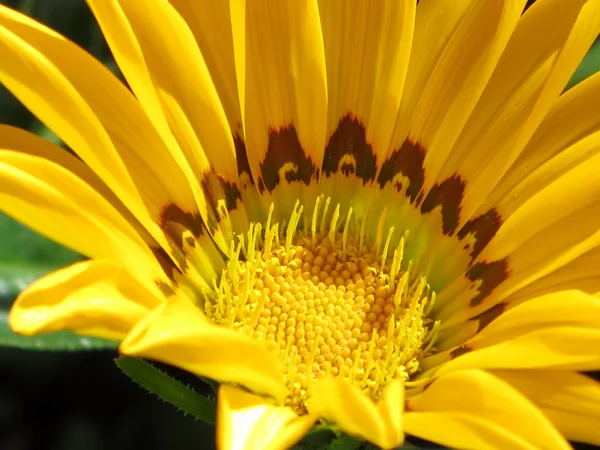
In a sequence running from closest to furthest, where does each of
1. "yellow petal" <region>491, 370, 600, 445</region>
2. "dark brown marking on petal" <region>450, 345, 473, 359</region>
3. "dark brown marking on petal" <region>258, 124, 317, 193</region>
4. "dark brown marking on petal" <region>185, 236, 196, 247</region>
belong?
"yellow petal" <region>491, 370, 600, 445</region> < "dark brown marking on petal" <region>450, 345, 473, 359</region> < "dark brown marking on petal" <region>185, 236, 196, 247</region> < "dark brown marking on petal" <region>258, 124, 317, 193</region>

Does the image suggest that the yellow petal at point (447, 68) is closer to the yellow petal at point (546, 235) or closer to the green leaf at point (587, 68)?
the yellow petal at point (546, 235)

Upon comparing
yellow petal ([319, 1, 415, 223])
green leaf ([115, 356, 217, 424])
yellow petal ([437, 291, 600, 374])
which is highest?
yellow petal ([319, 1, 415, 223])

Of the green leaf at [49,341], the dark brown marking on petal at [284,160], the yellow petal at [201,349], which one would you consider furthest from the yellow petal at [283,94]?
the yellow petal at [201,349]

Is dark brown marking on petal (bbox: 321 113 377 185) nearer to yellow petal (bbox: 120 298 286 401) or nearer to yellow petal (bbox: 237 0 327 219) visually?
yellow petal (bbox: 237 0 327 219)

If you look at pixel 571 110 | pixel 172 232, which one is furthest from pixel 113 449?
pixel 571 110

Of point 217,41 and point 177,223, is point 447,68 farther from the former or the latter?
point 177,223

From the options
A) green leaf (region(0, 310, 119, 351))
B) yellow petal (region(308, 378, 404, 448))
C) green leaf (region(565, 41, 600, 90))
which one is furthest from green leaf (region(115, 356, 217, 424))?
green leaf (region(565, 41, 600, 90))

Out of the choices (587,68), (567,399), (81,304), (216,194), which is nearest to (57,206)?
(81,304)
